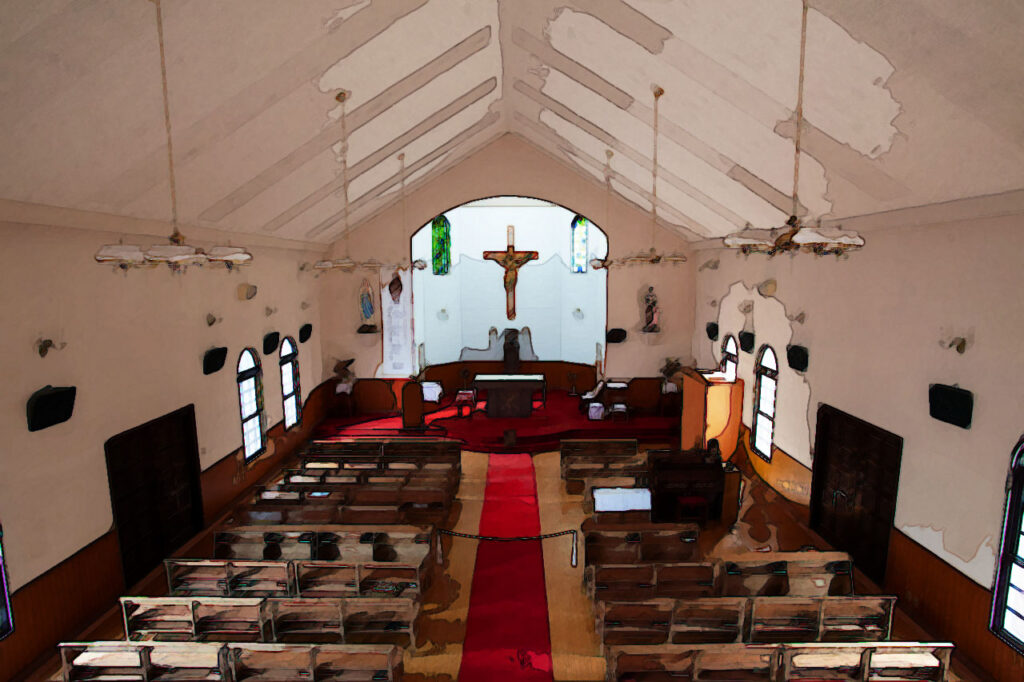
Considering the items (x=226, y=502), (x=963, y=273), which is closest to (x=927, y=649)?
(x=963, y=273)

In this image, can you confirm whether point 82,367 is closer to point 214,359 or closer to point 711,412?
point 214,359

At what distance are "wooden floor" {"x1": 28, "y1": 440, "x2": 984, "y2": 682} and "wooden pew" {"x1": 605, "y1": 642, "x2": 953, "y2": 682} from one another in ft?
4.17

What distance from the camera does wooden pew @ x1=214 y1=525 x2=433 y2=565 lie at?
282 inches

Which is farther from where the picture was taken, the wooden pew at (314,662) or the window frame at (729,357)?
the window frame at (729,357)

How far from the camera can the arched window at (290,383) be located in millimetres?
12969

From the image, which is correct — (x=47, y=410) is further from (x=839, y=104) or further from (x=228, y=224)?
(x=839, y=104)

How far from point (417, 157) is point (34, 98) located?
25.9ft

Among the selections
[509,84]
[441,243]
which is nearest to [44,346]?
[509,84]

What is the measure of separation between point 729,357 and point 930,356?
656 cm

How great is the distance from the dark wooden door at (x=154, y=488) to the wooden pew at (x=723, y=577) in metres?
Answer: 6.27

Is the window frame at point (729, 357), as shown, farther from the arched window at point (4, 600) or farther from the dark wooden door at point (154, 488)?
the arched window at point (4, 600)

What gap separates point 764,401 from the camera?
11.2 meters

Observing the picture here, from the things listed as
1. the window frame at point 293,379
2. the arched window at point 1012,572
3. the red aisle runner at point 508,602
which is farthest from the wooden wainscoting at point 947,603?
the window frame at point 293,379

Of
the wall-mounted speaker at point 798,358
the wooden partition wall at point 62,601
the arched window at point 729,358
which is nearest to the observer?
the wooden partition wall at point 62,601
